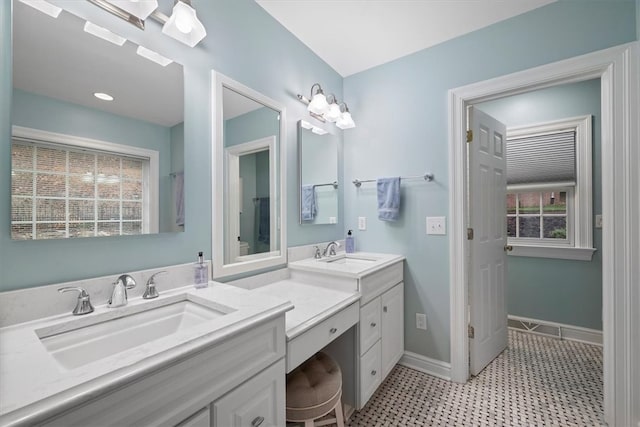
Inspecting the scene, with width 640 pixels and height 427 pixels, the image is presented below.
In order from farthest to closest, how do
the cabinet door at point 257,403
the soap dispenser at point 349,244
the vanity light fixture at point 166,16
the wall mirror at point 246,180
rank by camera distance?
1. the soap dispenser at point 349,244
2. the wall mirror at point 246,180
3. the vanity light fixture at point 166,16
4. the cabinet door at point 257,403

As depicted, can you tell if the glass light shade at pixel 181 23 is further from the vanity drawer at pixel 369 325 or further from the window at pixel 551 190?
the window at pixel 551 190

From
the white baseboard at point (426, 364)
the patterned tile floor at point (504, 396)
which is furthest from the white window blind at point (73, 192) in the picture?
the white baseboard at point (426, 364)

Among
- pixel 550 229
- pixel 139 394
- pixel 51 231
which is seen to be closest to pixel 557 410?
pixel 550 229

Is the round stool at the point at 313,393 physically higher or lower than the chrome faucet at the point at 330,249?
lower

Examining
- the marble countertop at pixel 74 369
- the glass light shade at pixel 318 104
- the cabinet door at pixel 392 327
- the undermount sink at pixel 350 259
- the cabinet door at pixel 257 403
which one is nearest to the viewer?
the marble countertop at pixel 74 369

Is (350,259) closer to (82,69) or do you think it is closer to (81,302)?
(81,302)

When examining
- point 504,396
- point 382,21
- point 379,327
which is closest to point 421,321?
point 379,327

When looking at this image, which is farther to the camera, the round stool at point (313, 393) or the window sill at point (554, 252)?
the window sill at point (554, 252)

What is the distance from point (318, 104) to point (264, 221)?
934 millimetres

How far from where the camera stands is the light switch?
6.66 ft

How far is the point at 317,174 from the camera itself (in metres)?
2.18

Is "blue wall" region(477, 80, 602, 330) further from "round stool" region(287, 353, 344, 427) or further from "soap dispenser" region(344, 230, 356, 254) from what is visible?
"round stool" region(287, 353, 344, 427)

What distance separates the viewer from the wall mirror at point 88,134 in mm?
896

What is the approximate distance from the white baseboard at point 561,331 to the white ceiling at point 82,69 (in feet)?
11.7
